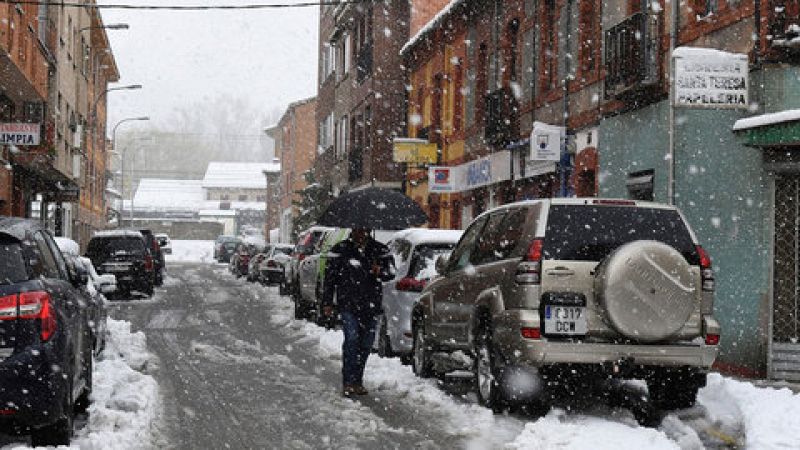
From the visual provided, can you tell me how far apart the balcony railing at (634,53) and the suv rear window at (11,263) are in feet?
36.7

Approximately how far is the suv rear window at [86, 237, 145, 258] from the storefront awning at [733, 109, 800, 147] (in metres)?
19.4

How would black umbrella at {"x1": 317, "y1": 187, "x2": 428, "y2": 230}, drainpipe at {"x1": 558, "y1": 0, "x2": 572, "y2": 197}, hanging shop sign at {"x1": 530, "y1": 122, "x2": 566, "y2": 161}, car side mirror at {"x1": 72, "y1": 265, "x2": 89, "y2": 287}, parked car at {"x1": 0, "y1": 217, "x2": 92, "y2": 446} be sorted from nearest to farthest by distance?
parked car at {"x1": 0, "y1": 217, "x2": 92, "y2": 446}, car side mirror at {"x1": 72, "y1": 265, "x2": 89, "y2": 287}, black umbrella at {"x1": 317, "y1": 187, "x2": 428, "y2": 230}, hanging shop sign at {"x1": 530, "y1": 122, "x2": 566, "y2": 161}, drainpipe at {"x1": 558, "y1": 0, "x2": 572, "y2": 197}

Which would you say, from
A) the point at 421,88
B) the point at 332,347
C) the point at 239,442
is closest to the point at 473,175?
the point at 421,88

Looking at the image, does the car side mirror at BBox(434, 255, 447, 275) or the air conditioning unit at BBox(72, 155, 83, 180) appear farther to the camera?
the air conditioning unit at BBox(72, 155, 83, 180)

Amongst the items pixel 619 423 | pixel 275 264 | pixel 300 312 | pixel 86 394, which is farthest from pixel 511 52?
pixel 86 394

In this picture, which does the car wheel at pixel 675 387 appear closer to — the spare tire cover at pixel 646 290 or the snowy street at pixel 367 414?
the snowy street at pixel 367 414

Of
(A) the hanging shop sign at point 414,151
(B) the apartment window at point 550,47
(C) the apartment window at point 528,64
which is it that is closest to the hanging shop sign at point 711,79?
(B) the apartment window at point 550,47

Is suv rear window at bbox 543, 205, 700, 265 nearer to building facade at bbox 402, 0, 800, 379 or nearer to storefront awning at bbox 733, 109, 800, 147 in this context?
storefront awning at bbox 733, 109, 800, 147

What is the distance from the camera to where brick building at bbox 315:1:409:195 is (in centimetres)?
3766

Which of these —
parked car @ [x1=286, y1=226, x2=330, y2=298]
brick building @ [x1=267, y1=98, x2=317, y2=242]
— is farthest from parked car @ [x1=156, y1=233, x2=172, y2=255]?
parked car @ [x1=286, y1=226, x2=330, y2=298]

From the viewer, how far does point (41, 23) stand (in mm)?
33406

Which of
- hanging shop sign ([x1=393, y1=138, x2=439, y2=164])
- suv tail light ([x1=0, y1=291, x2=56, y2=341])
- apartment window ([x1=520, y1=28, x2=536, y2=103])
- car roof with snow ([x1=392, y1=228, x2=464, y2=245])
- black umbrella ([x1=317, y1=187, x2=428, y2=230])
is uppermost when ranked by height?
apartment window ([x1=520, y1=28, x2=536, y2=103])

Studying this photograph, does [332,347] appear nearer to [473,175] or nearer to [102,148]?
[473,175]

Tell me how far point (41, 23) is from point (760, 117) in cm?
2614
